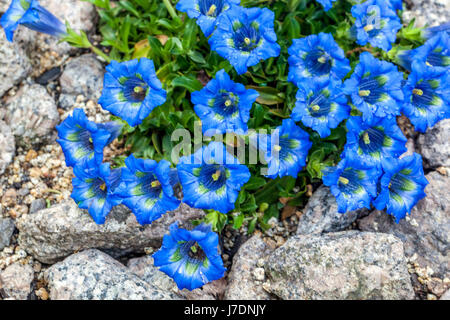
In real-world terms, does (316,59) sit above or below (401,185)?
above

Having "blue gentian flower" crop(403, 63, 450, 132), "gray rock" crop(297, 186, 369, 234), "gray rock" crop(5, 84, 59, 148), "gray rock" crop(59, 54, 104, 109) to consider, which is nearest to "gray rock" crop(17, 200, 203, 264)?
"gray rock" crop(5, 84, 59, 148)

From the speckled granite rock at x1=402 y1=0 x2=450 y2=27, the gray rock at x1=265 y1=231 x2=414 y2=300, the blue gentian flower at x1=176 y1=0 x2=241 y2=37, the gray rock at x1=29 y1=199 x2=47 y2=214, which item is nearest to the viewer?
the gray rock at x1=265 y1=231 x2=414 y2=300

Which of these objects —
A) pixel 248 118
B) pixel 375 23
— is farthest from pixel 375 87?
pixel 248 118

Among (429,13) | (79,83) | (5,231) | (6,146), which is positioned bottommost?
(5,231)

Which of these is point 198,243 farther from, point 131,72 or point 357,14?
point 357,14

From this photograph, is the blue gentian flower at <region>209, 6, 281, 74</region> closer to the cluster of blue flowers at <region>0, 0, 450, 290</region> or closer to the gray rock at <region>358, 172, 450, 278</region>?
the cluster of blue flowers at <region>0, 0, 450, 290</region>

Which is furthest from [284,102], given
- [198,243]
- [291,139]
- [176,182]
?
[198,243]

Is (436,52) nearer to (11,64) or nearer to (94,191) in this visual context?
(94,191)
